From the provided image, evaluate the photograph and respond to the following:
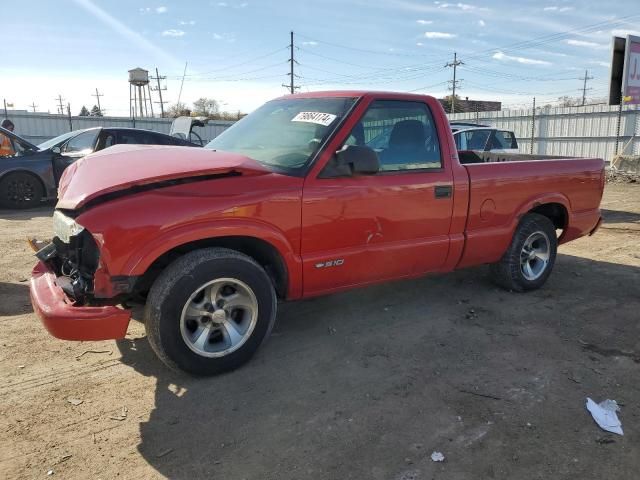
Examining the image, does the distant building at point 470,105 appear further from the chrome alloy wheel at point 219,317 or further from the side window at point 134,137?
the chrome alloy wheel at point 219,317

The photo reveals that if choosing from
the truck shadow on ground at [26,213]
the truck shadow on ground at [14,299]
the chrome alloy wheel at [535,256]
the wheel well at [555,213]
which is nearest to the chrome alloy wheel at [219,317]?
the truck shadow on ground at [14,299]

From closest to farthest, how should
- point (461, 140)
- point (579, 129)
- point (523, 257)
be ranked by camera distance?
point (523, 257) → point (461, 140) → point (579, 129)

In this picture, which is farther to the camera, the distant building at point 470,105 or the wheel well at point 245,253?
the distant building at point 470,105

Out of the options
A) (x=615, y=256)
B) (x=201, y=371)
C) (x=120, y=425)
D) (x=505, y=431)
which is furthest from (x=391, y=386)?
(x=615, y=256)

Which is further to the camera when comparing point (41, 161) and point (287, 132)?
point (41, 161)

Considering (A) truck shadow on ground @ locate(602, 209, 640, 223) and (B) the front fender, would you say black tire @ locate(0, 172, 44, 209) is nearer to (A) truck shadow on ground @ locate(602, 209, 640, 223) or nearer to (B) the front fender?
(B) the front fender

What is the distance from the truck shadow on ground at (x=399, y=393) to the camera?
2635mm

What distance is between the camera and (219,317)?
3.37m

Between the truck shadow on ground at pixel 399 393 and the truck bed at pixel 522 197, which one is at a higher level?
the truck bed at pixel 522 197

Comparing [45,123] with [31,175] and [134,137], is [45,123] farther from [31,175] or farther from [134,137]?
[134,137]

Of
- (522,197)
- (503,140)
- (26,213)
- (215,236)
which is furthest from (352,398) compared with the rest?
(503,140)

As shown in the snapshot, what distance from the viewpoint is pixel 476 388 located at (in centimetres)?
334

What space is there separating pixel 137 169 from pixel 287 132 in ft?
4.18

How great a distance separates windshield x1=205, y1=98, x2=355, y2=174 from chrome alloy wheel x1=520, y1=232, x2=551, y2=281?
256 cm
